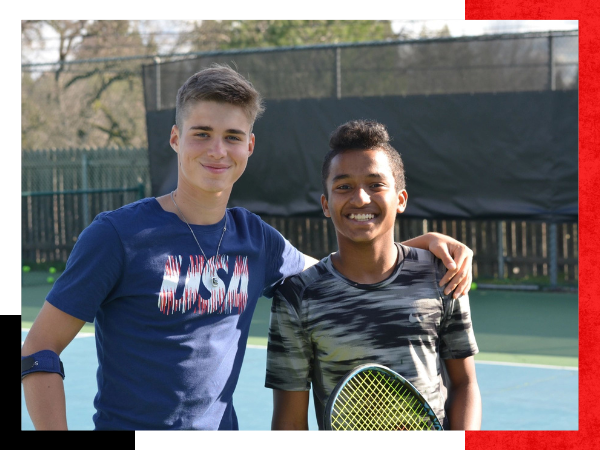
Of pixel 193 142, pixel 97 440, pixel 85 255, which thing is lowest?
pixel 97 440

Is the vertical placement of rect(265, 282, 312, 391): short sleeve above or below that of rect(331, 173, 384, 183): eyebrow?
below

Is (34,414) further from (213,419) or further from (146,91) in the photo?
(146,91)

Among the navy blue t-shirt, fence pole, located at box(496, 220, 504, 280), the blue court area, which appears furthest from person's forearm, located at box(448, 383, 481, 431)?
fence pole, located at box(496, 220, 504, 280)

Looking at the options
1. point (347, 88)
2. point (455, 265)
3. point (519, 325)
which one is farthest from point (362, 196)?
point (347, 88)

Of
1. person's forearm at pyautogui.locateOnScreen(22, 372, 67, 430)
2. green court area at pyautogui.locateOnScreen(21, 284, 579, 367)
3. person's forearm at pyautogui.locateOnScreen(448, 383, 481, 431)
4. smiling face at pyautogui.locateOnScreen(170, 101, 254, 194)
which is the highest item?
smiling face at pyautogui.locateOnScreen(170, 101, 254, 194)

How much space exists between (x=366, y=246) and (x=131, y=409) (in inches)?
33.2

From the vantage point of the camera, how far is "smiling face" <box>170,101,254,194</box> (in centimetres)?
229

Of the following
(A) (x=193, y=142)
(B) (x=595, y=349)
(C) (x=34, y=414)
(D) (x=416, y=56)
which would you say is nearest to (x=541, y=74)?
(D) (x=416, y=56)

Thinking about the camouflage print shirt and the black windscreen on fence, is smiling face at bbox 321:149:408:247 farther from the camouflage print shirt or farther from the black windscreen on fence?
the black windscreen on fence

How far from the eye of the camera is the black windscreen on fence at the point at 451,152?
823cm

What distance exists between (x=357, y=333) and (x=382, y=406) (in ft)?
0.76

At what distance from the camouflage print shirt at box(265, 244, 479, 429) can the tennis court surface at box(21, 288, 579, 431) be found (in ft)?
6.93

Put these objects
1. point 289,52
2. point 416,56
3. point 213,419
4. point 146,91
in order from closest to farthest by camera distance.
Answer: point 213,419 → point 416,56 → point 289,52 → point 146,91
